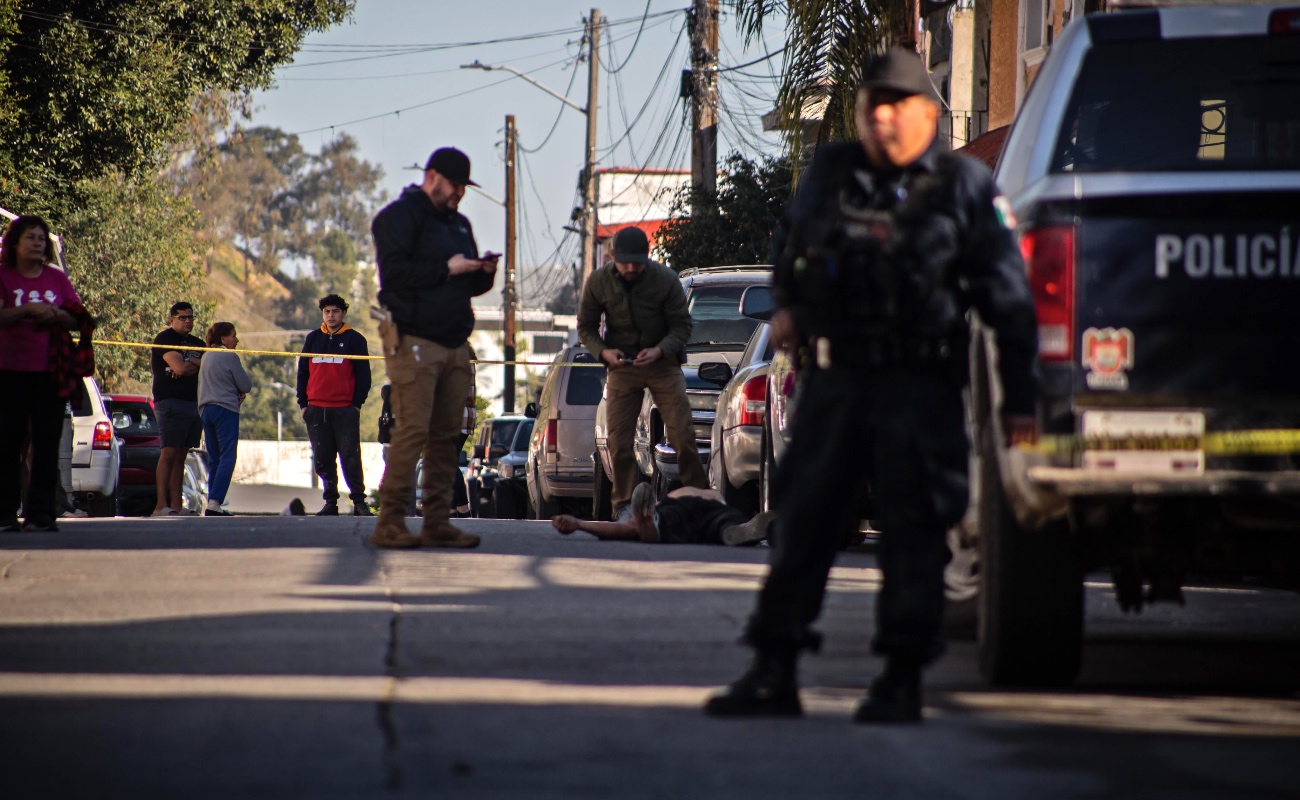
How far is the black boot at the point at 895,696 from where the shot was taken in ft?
14.5

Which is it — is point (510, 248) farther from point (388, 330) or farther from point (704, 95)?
point (388, 330)

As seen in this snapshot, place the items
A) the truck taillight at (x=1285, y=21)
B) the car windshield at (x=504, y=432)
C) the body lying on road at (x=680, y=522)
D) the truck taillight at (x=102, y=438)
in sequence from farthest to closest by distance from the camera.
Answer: the car windshield at (x=504, y=432) → the truck taillight at (x=102, y=438) → the body lying on road at (x=680, y=522) → the truck taillight at (x=1285, y=21)

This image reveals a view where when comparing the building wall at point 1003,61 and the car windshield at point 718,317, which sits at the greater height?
the building wall at point 1003,61

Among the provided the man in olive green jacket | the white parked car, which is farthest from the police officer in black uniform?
the white parked car

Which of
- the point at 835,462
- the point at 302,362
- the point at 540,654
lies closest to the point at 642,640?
the point at 540,654

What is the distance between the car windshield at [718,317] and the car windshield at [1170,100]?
887 cm

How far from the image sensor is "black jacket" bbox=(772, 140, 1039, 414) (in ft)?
14.4

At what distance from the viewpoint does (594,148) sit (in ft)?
130

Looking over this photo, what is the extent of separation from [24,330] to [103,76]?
53.2 feet

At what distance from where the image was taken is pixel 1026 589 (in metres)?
4.83

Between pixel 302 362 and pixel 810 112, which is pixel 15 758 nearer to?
pixel 302 362

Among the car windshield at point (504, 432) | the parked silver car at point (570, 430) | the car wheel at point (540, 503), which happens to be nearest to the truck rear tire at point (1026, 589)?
the parked silver car at point (570, 430)

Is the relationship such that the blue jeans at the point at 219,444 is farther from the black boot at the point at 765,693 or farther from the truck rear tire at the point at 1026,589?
the black boot at the point at 765,693

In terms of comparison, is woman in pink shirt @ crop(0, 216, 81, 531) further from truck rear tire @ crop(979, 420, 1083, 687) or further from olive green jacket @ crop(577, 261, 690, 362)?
truck rear tire @ crop(979, 420, 1083, 687)
